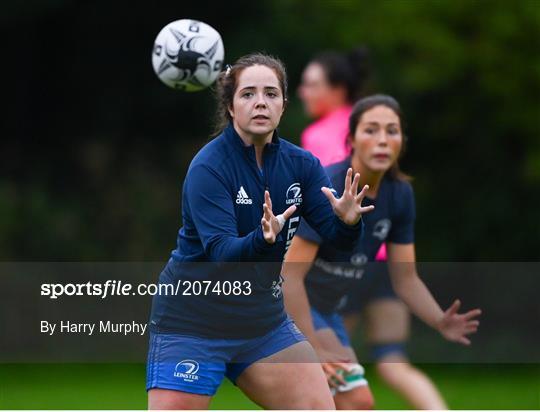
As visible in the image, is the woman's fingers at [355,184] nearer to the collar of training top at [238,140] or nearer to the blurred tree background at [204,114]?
the collar of training top at [238,140]

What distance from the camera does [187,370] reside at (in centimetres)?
426

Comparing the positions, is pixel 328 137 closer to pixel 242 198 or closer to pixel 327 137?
pixel 327 137

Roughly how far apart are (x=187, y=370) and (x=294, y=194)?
2.44ft

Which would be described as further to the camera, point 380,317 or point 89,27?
point 89,27

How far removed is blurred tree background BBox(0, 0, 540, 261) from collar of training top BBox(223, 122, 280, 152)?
7119mm

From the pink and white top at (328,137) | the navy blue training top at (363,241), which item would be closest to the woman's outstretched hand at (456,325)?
the navy blue training top at (363,241)

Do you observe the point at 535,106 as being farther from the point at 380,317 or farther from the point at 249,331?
the point at 249,331

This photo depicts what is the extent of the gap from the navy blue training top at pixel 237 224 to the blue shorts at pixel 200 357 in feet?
0.11

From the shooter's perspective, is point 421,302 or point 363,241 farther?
point 363,241

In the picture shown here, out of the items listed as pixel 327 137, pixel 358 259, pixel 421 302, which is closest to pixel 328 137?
pixel 327 137

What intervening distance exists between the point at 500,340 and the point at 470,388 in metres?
1.84

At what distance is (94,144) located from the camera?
1389cm

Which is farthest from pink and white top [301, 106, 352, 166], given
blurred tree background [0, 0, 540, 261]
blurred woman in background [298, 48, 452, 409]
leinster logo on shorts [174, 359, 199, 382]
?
blurred tree background [0, 0, 540, 261]

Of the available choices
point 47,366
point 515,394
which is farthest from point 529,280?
point 47,366
